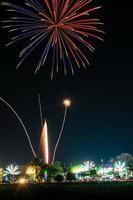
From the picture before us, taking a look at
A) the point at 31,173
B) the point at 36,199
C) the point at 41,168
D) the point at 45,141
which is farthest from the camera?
the point at 31,173

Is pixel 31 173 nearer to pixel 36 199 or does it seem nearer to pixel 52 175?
pixel 52 175

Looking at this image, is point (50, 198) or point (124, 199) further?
point (50, 198)

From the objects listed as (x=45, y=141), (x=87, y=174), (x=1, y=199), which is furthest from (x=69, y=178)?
(x=1, y=199)

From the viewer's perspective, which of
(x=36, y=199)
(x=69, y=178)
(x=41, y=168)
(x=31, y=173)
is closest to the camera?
(x=36, y=199)

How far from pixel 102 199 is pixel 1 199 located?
7.59 metres

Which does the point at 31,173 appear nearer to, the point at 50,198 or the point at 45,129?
the point at 45,129

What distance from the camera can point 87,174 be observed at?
19288 cm

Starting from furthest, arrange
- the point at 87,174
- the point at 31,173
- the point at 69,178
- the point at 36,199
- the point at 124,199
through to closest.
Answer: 1. the point at 87,174
2. the point at 31,173
3. the point at 69,178
4. the point at 36,199
5. the point at 124,199

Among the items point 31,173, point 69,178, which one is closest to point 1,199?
point 69,178

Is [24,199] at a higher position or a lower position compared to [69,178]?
higher

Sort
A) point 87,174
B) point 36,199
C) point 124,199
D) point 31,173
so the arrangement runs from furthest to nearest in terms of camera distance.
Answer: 1. point 87,174
2. point 31,173
3. point 36,199
4. point 124,199

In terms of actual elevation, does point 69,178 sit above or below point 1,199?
below

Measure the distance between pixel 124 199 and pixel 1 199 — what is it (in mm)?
9214

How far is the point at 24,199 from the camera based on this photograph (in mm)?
30297
